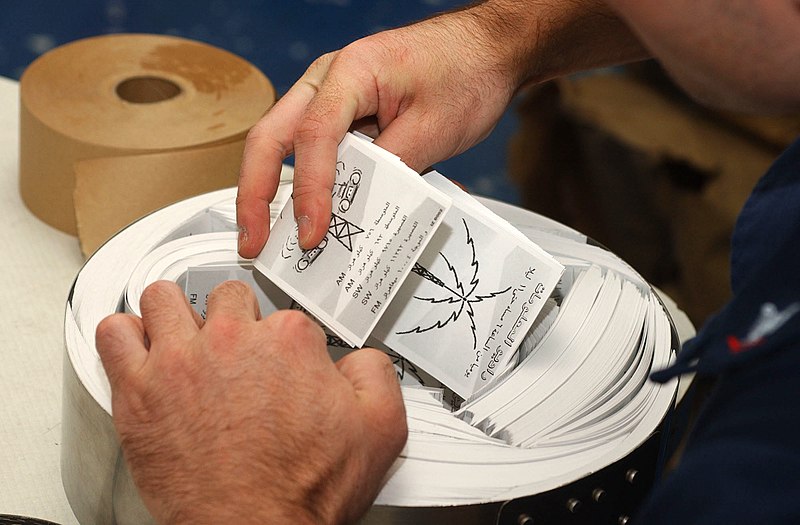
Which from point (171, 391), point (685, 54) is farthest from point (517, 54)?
point (171, 391)

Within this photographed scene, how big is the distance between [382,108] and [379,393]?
0.33 metres

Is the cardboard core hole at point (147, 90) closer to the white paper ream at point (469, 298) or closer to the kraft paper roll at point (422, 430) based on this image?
the kraft paper roll at point (422, 430)

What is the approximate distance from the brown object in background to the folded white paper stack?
1.06m

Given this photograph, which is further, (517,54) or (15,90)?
(15,90)

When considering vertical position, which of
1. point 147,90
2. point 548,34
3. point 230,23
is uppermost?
point 548,34

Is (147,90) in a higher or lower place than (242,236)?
lower

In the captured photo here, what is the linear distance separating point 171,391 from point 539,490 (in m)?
0.25

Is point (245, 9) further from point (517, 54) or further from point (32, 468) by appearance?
point (32, 468)

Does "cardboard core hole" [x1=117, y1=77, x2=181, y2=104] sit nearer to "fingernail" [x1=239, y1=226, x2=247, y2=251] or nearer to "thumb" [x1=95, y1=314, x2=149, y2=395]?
"fingernail" [x1=239, y1=226, x2=247, y2=251]

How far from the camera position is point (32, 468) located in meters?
0.79

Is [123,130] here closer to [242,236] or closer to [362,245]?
[242,236]

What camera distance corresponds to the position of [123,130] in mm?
1054

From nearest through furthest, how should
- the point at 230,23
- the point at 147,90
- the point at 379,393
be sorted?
the point at 379,393 → the point at 147,90 → the point at 230,23

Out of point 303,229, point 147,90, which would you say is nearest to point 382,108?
point 303,229
